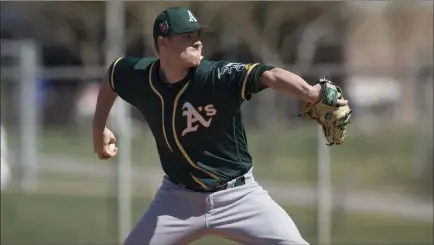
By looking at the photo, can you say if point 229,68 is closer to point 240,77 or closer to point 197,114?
point 240,77

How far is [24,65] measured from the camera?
1370cm

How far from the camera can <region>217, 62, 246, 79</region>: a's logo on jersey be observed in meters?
4.94

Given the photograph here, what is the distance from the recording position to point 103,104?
5539 mm

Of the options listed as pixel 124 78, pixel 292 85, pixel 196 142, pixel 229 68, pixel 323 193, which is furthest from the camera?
pixel 323 193

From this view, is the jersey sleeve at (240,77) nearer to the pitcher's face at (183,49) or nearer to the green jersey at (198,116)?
the green jersey at (198,116)

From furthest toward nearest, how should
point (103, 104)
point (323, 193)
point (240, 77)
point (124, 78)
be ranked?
1. point (323, 193)
2. point (103, 104)
3. point (124, 78)
4. point (240, 77)

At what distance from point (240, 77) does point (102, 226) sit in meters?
6.07

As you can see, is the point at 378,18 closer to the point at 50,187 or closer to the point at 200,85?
the point at 50,187

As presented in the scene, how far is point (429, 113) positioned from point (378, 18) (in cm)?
1274

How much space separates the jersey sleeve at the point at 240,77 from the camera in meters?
4.82

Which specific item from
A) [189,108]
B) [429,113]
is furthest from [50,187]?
[189,108]

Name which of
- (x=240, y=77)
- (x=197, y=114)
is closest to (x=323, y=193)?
(x=197, y=114)

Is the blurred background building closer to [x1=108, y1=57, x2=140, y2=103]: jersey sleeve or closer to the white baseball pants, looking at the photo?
[x1=108, y1=57, x2=140, y2=103]: jersey sleeve

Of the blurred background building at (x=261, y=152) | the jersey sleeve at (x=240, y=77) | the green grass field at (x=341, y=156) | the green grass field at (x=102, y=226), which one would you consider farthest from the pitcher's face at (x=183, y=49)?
the green grass field at (x=341, y=156)
